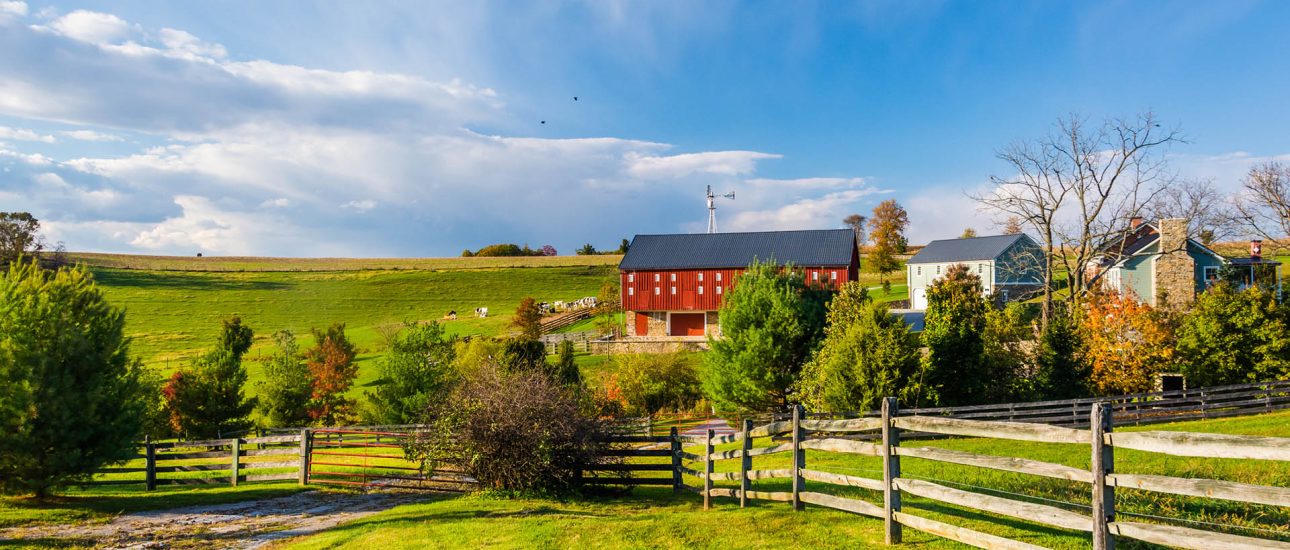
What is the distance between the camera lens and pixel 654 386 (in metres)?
36.1

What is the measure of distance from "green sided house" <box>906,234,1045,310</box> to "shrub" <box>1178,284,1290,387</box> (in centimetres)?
2941

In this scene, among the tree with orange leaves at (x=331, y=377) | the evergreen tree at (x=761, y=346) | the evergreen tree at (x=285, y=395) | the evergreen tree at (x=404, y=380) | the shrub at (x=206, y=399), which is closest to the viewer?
the evergreen tree at (x=761, y=346)

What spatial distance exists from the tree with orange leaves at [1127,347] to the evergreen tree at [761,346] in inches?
420

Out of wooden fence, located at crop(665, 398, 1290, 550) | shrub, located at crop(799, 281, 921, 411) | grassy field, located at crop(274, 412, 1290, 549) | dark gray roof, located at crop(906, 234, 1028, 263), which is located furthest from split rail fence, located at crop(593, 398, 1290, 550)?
dark gray roof, located at crop(906, 234, 1028, 263)

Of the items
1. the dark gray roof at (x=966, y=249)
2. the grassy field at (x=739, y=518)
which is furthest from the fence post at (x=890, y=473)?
the dark gray roof at (x=966, y=249)

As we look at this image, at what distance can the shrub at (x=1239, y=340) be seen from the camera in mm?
29375

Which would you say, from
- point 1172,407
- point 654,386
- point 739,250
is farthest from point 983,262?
point 654,386

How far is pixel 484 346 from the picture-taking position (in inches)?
1501

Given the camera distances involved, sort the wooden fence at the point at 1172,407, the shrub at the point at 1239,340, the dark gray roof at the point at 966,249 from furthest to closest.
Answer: the dark gray roof at the point at 966,249 → the shrub at the point at 1239,340 → the wooden fence at the point at 1172,407

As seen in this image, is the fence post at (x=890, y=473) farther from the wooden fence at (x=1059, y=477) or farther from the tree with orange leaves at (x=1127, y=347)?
the tree with orange leaves at (x=1127, y=347)

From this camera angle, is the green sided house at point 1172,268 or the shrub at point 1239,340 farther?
the green sided house at point 1172,268

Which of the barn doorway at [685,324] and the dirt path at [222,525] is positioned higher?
the barn doorway at [685,324]

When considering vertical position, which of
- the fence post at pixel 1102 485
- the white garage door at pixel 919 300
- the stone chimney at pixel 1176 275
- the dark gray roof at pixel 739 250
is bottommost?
the fence post at pixel 1102 485

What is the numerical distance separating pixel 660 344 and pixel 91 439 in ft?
129
